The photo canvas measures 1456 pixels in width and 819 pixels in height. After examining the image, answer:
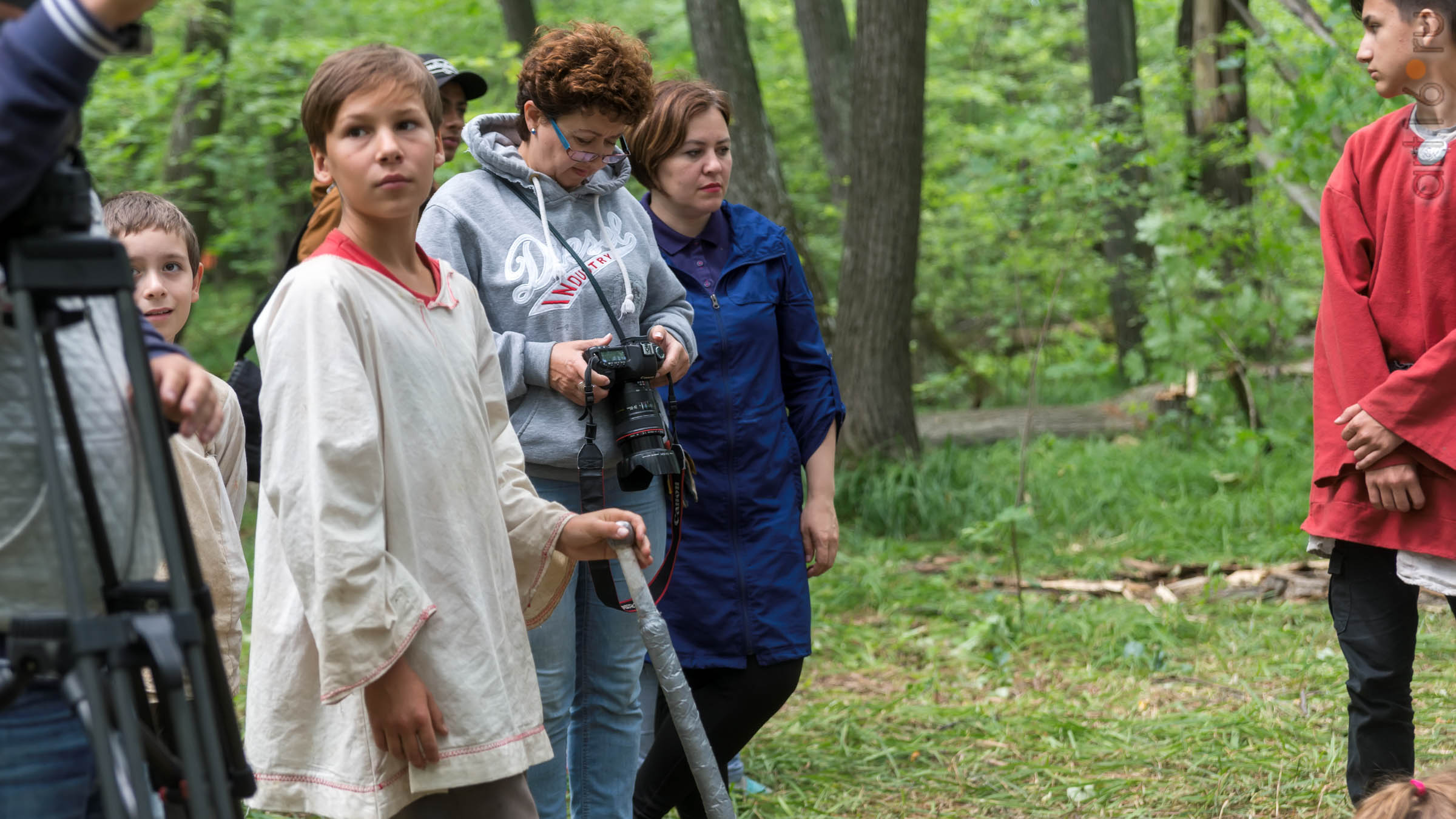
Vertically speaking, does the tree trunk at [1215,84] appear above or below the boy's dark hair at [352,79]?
above

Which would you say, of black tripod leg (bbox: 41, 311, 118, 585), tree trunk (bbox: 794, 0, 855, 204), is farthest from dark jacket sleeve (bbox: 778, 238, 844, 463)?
tree trunk (bbox: 794, 0, 855, 204)

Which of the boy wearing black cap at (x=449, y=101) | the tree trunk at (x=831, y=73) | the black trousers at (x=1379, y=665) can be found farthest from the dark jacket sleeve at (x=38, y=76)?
the tree trunk at (x=831, y=73)

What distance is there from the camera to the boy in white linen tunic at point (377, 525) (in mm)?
1765

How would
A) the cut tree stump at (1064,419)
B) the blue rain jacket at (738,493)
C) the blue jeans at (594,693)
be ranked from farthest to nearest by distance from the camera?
the cut tree stump at (1064,419), the blue rain jacket at (738,493), the blue jeans at (594,693)

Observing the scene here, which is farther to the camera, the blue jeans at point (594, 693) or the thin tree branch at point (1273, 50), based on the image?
the thin tree branch at point (1273, 50)

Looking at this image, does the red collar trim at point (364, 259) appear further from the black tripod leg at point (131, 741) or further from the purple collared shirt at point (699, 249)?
the purple collared shirt at point (699, 249)

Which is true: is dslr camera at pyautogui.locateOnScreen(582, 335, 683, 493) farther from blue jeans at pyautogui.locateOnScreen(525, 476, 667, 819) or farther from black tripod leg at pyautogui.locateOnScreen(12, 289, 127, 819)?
black tripod leg at pyautogui.locateOnScreen(12, 289, 127, 819)

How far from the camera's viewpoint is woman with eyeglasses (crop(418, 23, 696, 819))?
8.34 ft

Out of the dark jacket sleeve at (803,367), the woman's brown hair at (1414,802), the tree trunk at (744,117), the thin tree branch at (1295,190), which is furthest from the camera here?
the tree trunk at (744,117)

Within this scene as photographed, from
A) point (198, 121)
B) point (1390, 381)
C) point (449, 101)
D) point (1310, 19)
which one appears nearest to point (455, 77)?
point (449, 101)

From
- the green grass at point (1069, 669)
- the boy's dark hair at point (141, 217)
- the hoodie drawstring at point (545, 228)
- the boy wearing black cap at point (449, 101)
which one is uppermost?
the boy wearing black cap at point (449, 101)

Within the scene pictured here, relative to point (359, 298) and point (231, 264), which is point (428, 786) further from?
point (231, 264)

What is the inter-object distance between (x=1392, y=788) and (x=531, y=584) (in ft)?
4.58

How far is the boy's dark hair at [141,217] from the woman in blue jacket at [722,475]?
3.52 feet
